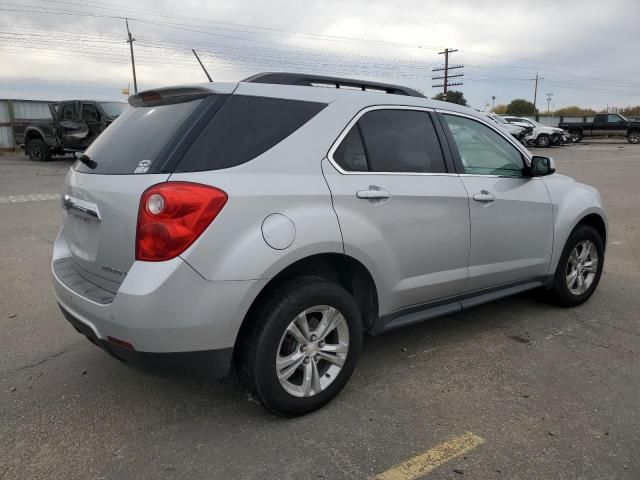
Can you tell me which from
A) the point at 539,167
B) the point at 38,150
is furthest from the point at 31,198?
the point at 539,167

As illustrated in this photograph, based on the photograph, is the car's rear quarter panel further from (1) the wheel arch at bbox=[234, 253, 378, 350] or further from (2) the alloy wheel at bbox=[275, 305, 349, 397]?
(2) the alloy wheel at bbox=[275, 305, 349, 397]

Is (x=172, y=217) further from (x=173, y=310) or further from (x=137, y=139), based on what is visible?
(x=137, y=139)

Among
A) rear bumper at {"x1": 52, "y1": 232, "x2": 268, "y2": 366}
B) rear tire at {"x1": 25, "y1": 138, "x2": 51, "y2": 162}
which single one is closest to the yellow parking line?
rear bumper at {"x1": 52, "y1": 232, "x2": 268, "y2": 366}

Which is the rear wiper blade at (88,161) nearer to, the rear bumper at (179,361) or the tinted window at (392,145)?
the rear bumper at (179,361)

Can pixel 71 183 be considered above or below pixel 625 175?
above

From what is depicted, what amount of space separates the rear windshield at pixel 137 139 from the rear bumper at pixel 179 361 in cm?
88

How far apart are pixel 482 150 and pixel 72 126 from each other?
52.4 ft

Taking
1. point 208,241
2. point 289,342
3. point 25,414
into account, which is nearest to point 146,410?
point 25,414

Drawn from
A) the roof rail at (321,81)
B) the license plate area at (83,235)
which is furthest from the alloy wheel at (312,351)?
the roof rail at (321,81)

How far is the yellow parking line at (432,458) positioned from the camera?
2.48m

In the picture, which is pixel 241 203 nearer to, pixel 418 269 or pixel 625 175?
pixel 418 269

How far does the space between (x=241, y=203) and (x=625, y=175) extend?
52.8ft

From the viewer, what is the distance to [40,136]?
19047 millimetres

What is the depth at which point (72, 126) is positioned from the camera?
16969 mm
